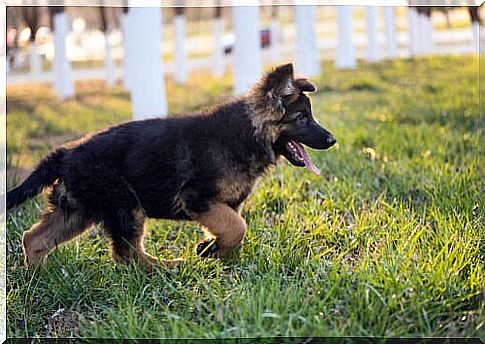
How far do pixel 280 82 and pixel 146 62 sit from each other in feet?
8.22

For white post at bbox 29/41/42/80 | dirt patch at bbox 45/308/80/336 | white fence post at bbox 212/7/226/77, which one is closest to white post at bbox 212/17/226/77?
white fence post at bbox 212/7/226/77

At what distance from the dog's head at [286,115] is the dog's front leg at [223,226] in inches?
19.1

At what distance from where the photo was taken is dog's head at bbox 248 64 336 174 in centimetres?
452

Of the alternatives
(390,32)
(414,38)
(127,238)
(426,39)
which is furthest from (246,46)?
(414,38)

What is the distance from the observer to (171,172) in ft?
15.1

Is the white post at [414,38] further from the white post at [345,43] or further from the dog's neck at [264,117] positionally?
the dog's neck at [264,117]

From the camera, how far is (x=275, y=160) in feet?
15.6

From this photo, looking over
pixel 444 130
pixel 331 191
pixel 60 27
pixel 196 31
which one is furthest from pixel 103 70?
pixel 331 191

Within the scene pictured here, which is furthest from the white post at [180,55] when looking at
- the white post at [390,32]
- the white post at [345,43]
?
the white post at [390,32]

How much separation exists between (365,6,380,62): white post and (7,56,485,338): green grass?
32.4ft

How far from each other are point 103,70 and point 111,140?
18.1 metres

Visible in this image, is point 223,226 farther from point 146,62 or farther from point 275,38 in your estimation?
point 275,38

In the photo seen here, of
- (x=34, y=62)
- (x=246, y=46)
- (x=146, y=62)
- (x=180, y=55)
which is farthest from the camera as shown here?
(x=34, y=62)

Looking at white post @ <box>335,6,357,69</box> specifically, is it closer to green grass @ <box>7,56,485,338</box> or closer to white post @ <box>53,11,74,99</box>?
white post @ <box>53,11,74,99</box>
